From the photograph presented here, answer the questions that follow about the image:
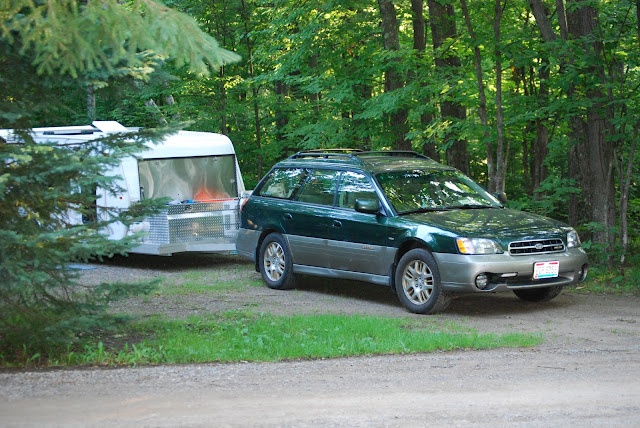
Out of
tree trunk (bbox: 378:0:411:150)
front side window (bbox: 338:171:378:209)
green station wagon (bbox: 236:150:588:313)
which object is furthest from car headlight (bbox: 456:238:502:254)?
tree trunk (bbox: 378:0:411:150)

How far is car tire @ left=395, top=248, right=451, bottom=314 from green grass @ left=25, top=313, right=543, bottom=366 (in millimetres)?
530

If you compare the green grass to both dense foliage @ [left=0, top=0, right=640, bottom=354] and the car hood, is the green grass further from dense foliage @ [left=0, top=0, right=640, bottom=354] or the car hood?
dense foliage @ [left=0, top=0, right=640, bottom=354]

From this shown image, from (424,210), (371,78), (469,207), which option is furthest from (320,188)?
(371,78)

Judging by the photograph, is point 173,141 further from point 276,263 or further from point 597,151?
point 597,151

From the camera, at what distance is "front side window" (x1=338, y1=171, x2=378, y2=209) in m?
11.3

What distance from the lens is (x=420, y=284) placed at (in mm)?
10281

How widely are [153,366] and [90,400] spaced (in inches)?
48.8

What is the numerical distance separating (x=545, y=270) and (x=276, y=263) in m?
4.39

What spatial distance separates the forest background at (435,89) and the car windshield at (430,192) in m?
2.25

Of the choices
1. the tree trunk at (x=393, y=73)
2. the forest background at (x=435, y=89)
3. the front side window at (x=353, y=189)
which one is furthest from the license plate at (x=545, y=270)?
the tree trunk at (x=393, y=73)

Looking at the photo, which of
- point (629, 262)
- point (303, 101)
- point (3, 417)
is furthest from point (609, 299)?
point (303, 101)

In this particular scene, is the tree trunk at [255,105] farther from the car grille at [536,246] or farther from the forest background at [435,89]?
the car grille at [536,246]

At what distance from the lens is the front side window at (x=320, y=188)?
11.9m

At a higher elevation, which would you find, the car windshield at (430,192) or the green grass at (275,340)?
the car windshield at (430,192)
